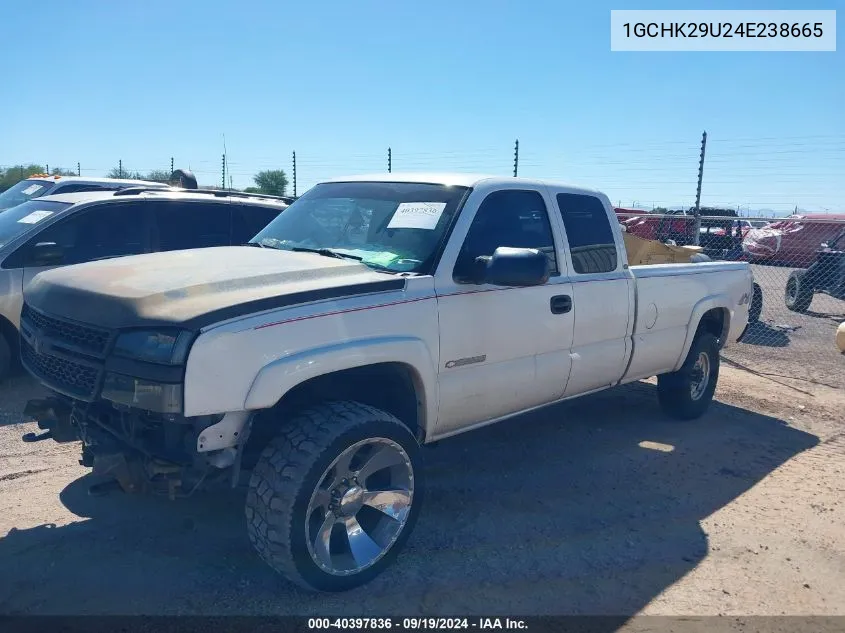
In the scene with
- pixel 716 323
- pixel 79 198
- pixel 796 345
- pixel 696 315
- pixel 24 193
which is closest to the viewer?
pixel 696 315

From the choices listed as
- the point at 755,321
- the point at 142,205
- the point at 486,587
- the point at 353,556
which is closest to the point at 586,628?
the point at 486,587

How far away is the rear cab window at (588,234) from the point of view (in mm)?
4887

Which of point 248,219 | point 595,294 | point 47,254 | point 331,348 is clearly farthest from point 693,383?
point 47,254

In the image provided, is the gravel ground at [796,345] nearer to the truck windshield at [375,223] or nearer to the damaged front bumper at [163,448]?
the truck windshield at [375,223]

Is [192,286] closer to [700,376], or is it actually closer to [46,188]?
[700,376]

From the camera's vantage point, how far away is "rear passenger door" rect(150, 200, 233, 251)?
714cm

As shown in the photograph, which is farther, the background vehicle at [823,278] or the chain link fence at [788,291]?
the background vehicle at [823,278]

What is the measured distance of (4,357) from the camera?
6.43 metres

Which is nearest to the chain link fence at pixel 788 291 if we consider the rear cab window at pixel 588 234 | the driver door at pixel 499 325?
the rear cab window at pixel 588 234

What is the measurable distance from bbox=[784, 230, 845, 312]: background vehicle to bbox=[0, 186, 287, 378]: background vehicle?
947cm

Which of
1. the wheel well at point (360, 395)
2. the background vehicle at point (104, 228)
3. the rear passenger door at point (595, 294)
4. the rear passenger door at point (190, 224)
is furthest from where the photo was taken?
the rear passenger door at point (190, 224)

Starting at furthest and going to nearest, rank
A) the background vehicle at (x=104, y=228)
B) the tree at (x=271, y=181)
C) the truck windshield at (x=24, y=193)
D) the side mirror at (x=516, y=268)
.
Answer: the tree at (x=271, y=181) < the truck windshield at (x=24, y=193) < the background vehicle at (x=104, y=228) < the side mirror at (x=516, y=268)

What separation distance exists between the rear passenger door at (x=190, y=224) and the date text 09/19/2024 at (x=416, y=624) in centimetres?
483

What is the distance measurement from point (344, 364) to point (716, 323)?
4.47 metres
